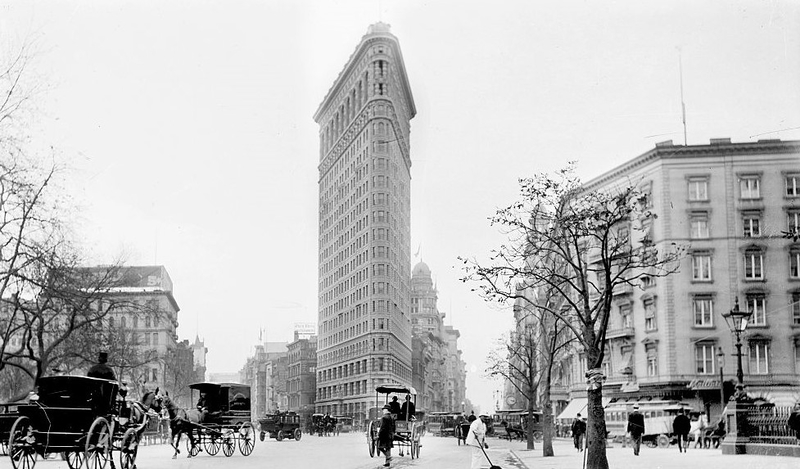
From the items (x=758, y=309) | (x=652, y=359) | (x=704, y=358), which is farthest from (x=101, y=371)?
(x=758, y=309)

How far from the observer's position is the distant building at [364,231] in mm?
128875

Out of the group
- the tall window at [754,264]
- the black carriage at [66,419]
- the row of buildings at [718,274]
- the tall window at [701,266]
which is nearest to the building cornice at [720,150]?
the row of buildings at [718,274]

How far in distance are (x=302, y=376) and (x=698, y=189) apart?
113 metres

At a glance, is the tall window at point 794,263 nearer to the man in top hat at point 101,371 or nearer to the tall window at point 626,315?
the tall window at point 626,315

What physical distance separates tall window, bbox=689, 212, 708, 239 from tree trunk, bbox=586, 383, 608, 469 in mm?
47974

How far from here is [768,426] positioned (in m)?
30.6

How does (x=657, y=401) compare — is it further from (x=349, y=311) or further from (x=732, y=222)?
(x=349, y=311)

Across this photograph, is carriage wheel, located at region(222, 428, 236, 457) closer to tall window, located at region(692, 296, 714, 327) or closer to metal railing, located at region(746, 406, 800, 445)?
metal railing, located at region(746, 406, 800, 445)

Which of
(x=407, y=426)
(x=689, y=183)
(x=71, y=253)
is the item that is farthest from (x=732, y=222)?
(x=71, y=253)

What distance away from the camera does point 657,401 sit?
205ft

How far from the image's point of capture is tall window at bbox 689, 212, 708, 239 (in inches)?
2616

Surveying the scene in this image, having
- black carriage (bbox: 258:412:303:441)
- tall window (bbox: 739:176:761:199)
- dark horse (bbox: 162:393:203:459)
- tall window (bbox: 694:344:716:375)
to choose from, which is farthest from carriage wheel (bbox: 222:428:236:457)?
tall window (bbox: 739:176:761:199)

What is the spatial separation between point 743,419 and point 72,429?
23.3 m

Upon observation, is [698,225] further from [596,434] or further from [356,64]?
[356,64]
